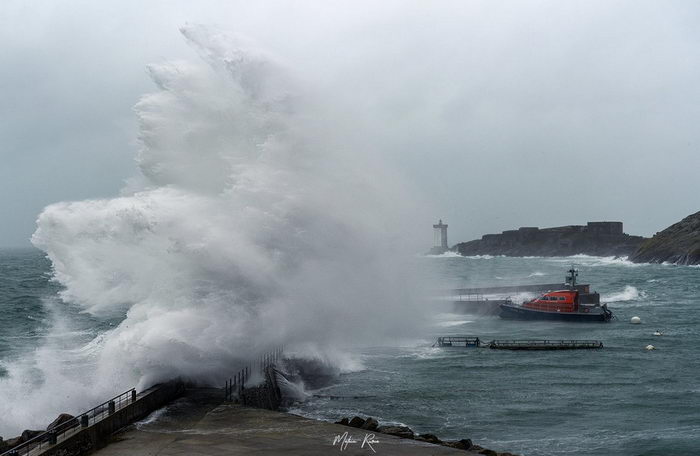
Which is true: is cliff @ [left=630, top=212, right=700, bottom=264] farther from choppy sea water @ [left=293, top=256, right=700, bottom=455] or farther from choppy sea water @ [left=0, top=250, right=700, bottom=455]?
choppy sea water @ [left=293, top=256, right=700, bottom=455]

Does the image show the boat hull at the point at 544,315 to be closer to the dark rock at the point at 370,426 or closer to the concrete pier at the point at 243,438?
the dark rock at the point at 370,426

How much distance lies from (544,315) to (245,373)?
124ft

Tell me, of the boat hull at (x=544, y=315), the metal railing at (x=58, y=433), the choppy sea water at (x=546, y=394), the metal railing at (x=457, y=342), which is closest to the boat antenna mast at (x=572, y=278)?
the boat hull at (x=544, y=315)

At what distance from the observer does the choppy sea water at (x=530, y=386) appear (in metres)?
21.2

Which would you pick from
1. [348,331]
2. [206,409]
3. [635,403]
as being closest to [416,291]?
[348,331]

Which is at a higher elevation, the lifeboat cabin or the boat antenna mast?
the boat antenna mast

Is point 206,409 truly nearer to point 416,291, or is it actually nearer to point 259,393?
point 259,393

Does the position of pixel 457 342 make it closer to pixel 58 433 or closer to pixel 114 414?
pixel 114 414

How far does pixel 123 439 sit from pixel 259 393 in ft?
22.5

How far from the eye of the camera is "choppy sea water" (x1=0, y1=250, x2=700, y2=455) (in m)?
21.2

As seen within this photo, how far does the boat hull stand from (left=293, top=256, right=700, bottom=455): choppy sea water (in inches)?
251

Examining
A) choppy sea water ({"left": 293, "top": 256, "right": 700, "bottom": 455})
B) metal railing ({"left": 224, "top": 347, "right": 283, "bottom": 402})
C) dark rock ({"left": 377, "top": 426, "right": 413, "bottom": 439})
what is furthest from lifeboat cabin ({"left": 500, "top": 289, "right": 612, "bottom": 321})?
dark rock ({"left": 377, "top": 426, "right": 413, "bottom": 439})

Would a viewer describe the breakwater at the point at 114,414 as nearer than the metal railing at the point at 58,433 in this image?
No

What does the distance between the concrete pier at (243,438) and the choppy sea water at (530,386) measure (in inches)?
202
